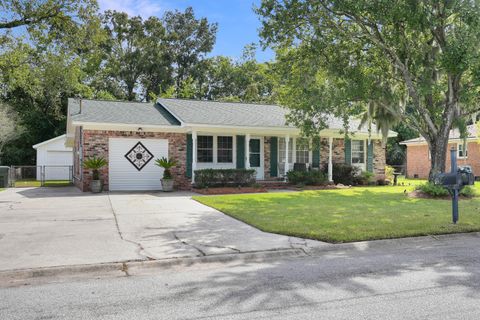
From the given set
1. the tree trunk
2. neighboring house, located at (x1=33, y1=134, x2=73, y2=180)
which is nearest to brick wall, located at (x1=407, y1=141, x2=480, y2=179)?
the tree trunk

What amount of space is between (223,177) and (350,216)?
8.91 metres

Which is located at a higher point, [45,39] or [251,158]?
[45,39]

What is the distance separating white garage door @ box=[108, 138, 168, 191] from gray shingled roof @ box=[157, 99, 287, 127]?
1.85 metres

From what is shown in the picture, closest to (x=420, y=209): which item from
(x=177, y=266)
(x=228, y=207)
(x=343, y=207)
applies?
(x=343, y=207)

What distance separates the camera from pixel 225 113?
2130 centimetres

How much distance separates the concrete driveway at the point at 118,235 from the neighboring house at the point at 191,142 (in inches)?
242

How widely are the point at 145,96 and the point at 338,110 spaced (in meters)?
31.8

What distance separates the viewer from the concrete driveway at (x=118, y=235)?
6297 millimetres

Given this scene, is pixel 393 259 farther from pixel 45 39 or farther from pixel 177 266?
pixel 45 39

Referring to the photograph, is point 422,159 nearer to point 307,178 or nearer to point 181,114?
point 307,178

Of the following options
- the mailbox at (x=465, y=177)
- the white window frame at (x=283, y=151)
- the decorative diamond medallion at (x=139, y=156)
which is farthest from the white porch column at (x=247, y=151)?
the mailbox at (x=465, y=177)

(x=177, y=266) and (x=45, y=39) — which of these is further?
(x=45, y=39)

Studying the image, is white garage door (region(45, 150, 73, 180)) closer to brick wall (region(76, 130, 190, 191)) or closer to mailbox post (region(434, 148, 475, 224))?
brick wall (region(76, 130, 190, 191))

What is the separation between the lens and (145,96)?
4378 cm
